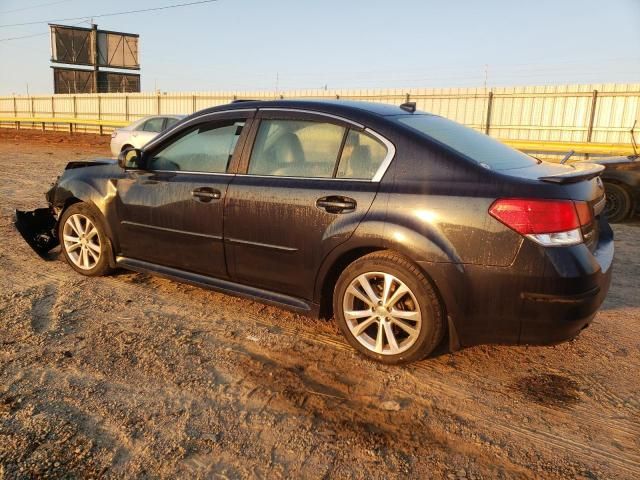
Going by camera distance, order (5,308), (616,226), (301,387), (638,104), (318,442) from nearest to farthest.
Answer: (318,442)
(301,387)
(5,308)
(616,226)
(638,104)

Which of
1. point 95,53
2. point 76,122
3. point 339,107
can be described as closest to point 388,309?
point 339,107

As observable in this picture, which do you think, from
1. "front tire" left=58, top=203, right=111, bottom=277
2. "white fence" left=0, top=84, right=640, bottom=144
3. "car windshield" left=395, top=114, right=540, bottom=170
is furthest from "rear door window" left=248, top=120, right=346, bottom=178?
"white fence" left=0, top=84, right=640, bottom=144

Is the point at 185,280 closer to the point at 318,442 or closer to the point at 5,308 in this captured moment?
the point at 5,308

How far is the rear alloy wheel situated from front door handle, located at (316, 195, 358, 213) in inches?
267

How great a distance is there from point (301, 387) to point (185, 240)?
5.33ft

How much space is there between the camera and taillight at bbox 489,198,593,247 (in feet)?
8.75

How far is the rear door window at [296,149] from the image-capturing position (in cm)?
337

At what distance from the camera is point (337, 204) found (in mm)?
3184

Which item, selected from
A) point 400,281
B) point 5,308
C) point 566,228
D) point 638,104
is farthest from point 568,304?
point 638,104

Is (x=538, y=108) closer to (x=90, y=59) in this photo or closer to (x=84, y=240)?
(x=84, y=240)

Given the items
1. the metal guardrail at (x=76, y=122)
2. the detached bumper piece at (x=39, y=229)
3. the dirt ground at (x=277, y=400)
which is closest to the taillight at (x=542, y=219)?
the dirt ground at (x=277, y=400)

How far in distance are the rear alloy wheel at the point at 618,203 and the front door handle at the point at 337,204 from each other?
6775mm

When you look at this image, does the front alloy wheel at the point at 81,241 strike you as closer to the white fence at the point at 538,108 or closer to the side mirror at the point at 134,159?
the side mirror at the point at 134,159

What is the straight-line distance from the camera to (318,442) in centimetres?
238
